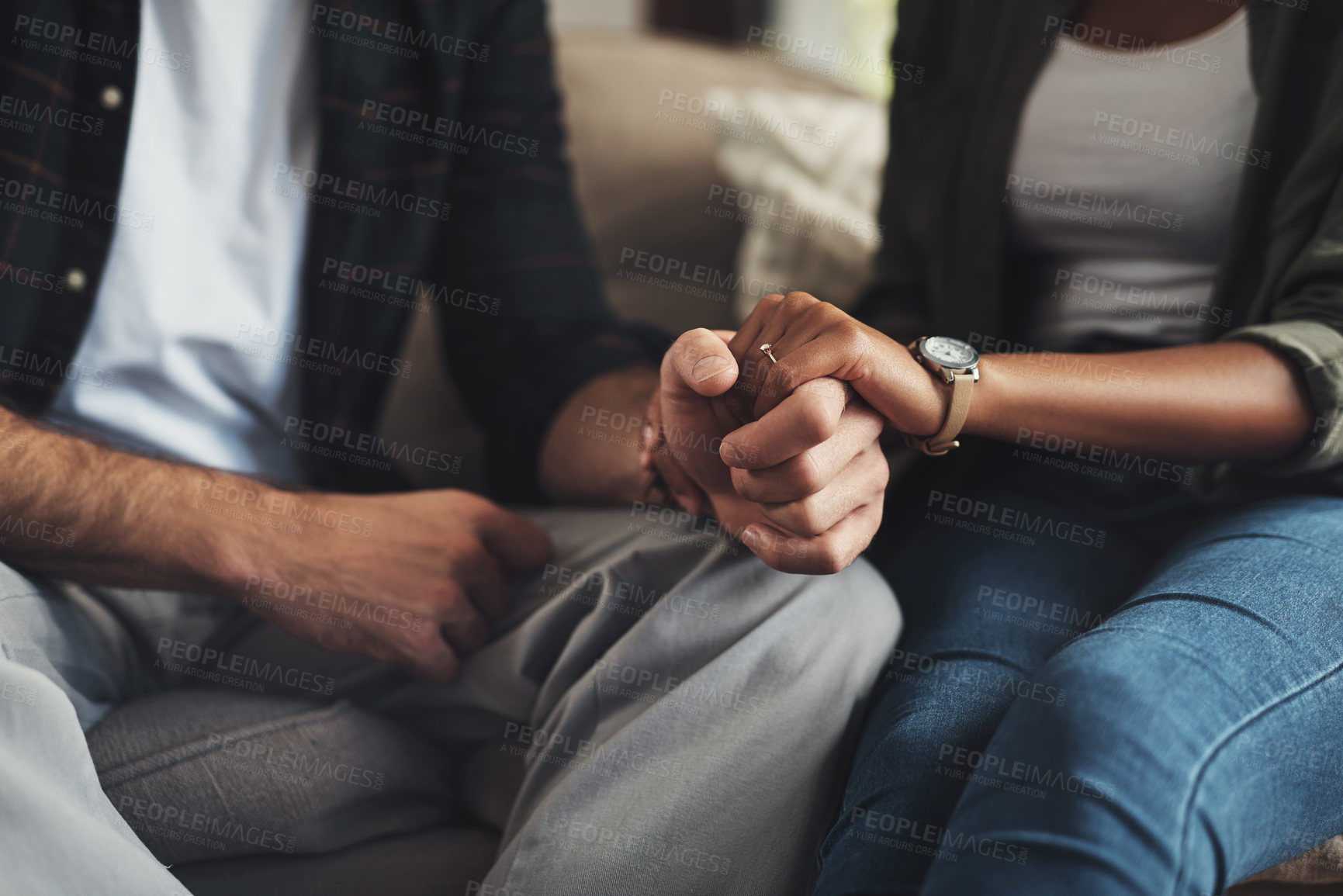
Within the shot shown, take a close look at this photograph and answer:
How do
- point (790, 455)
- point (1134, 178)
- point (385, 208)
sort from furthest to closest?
point (385, 208) < point (1134, 178) < point (790, 455)

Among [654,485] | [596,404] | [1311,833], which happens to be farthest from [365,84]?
[1311,833]

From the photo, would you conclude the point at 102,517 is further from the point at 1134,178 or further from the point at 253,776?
the point at 1134,178

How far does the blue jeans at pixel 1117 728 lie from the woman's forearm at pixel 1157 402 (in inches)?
2.8

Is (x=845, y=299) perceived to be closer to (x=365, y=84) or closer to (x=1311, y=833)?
(x=365, y=84)

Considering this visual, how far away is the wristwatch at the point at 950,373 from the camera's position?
609mm

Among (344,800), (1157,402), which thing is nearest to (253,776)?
(344,800)

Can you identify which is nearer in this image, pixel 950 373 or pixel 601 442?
pixel 950 373

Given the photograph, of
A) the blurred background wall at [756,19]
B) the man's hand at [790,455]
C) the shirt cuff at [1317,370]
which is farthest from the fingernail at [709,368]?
the blurred background wall at [756,19]

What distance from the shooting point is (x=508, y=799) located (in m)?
0.68

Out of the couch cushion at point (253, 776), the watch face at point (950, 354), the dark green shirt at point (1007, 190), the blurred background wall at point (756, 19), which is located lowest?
the couch cushion at point (253, 776)

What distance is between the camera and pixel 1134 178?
80 cm

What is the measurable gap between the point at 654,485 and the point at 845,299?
1.90 ft

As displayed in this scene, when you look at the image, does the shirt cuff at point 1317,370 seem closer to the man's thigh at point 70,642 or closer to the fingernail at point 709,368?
the fingernail at point 709,368

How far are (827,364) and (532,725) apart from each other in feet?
1.21
